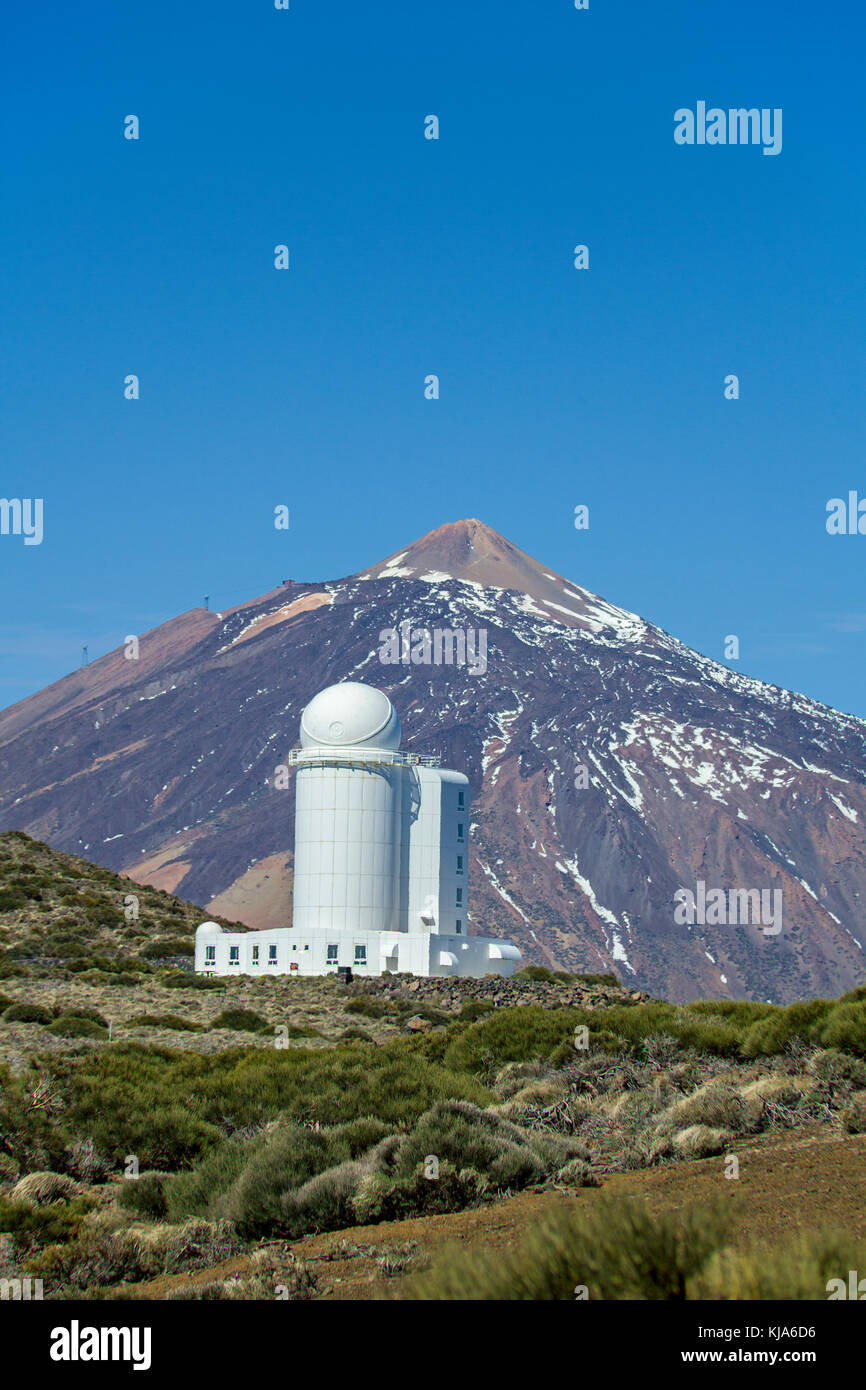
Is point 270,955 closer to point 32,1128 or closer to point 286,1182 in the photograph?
point 32,1128

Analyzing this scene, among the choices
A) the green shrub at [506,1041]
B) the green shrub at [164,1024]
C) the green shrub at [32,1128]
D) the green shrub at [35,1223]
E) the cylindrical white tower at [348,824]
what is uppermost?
the cylindrical white tower at [348,824]

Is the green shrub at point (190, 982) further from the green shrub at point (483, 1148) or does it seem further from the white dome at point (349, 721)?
the green shrub at point (483, 1148)

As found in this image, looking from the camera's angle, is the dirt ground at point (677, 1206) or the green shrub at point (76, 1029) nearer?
the dirt ground at point (677, 1206)

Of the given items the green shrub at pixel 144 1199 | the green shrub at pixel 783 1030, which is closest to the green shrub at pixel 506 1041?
the green shrub at pixel 783 1030
